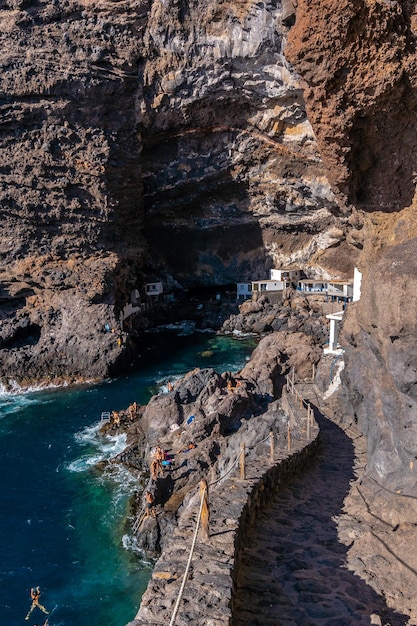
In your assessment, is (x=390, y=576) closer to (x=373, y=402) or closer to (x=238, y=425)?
(x=373, y=402)

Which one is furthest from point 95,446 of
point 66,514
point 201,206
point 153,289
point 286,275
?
point 286,275

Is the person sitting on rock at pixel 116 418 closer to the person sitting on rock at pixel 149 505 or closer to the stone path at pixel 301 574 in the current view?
the person sitting on rock at pixel 149 505

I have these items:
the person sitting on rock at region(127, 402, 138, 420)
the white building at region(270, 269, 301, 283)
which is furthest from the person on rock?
the white building at region(270, 269, 301, 283)

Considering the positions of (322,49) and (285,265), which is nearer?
(322,49)

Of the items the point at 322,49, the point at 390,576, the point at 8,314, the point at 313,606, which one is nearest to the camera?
the point at 313,606

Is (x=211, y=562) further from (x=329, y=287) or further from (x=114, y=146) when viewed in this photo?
(x=329, y=287)

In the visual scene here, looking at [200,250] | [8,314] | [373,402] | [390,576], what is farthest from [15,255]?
[390,576]

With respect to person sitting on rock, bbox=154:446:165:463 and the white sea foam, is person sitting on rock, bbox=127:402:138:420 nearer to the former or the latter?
the white sea foam
